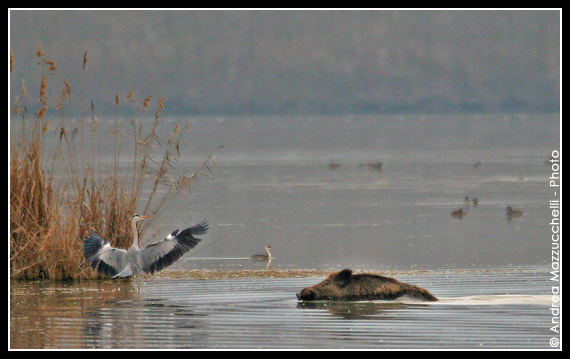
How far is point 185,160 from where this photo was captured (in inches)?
1476

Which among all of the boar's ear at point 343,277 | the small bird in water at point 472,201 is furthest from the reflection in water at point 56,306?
the small bird in water at point 472,201

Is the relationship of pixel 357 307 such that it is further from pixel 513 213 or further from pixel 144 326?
pixel 513 213

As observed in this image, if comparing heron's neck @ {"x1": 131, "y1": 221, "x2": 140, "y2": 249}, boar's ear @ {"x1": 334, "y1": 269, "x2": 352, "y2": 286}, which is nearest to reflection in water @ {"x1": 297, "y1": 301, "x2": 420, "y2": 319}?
boar's ear @ {"x1": 334, "y1": 269, "x2": 352, "y2": 286}

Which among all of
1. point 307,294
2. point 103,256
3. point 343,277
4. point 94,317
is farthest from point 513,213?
point 94,317

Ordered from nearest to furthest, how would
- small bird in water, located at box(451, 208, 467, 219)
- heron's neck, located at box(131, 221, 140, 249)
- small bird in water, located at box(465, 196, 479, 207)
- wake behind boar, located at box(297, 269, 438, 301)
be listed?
wake behind boar, located at box(297, 269, 438, 301)
heron's neck, located at box(131, 221, 140, 249)
small bird in water, located at box(451, 208, 467, 219)
small bird in water, located at box(465, 196, 479, 207)

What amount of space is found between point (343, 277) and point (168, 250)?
149 cm

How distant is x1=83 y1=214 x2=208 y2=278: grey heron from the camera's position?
1004cm

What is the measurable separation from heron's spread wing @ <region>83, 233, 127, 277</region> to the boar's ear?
1.80 meters

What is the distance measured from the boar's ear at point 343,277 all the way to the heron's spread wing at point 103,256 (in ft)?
5.90

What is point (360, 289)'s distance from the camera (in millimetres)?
9734

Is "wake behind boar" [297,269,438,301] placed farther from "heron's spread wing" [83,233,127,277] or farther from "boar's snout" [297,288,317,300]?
"heron's spread wing" [83,233,127,277]

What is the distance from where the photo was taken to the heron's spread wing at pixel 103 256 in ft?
33.1

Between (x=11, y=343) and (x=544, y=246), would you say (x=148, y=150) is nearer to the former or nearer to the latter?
(x=11, y=343)

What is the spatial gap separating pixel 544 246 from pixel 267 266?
3628mm
